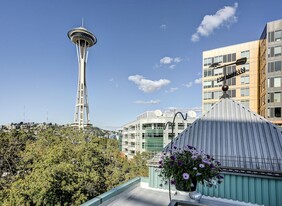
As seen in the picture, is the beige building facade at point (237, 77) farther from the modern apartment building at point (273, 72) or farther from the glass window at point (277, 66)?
the glass window at point (277, 66)

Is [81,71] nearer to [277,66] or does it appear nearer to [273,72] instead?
[273,72]

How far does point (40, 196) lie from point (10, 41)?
597 inches

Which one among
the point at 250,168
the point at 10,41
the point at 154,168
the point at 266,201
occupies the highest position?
the point at 10,41

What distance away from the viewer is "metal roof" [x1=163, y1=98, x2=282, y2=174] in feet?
9.86

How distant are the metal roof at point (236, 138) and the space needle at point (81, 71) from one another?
42345 mm

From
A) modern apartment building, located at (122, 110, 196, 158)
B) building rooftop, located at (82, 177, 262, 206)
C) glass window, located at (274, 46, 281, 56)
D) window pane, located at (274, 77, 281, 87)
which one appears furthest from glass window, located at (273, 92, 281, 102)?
building rooftop, located at (82, 177, 262, 206)

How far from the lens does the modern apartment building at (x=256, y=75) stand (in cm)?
2020

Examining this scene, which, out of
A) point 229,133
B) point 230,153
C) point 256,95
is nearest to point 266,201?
point 230,153

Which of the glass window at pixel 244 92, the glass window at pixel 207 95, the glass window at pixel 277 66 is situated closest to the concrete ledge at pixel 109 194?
the glass window at pixel 277 66

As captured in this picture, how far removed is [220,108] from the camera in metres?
4.12

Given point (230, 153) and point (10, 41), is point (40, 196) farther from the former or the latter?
point (10, 41)

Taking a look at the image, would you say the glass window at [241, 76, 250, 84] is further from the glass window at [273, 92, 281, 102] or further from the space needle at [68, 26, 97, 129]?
the space needle at [68, 26, 97, 129]

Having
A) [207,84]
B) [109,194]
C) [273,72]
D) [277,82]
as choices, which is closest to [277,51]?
[273,72]

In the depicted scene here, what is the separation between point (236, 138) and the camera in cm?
343
